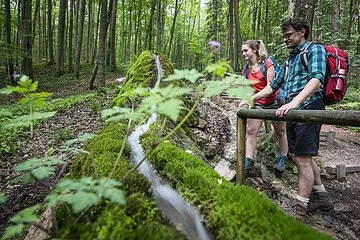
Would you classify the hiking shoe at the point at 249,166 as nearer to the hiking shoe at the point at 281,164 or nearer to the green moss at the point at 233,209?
the hiking shoe at the point at 281,164

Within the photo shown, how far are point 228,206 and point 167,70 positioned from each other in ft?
19.0

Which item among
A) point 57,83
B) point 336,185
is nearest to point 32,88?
point 336,185

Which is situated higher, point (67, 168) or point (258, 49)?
point (258, 49)

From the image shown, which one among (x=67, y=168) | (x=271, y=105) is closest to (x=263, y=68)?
(x=271, y=105)

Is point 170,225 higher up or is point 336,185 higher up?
point 170,225

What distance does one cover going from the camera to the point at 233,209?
5.66ft

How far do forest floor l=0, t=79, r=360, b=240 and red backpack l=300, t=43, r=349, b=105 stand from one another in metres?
1.63

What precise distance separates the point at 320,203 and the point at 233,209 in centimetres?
268

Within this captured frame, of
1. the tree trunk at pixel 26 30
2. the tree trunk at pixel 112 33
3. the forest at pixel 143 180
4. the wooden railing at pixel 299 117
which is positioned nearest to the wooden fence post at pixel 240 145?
the wooden railing at pixel 299 117

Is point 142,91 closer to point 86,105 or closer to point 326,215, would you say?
point 326,215

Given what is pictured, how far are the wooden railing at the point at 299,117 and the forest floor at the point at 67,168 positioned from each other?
1.01 metres

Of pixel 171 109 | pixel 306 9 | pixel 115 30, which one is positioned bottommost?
pixel 171 109

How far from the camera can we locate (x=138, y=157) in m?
3.15

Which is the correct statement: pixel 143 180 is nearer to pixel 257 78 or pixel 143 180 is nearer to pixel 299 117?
pixel 299 117
